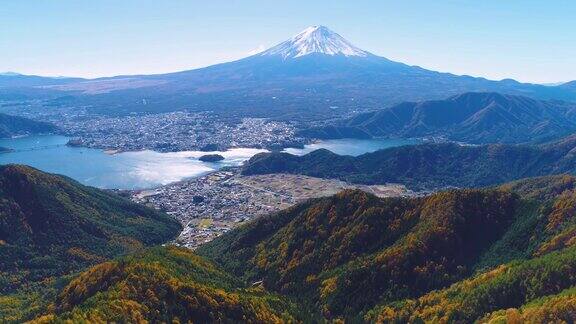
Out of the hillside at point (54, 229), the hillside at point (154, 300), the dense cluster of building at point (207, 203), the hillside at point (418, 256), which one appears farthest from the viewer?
the dense cluster of building at point (207, 203)

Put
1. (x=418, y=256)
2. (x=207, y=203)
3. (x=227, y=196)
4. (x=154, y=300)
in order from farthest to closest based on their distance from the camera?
(x=227, y=196), (x=207, y=203), (x=418, y=256), (x=154, y=300)

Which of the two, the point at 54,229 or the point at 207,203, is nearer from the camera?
the point at 54,229

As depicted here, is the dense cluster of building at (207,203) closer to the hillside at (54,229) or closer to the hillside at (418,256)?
the hillside at (54,229)

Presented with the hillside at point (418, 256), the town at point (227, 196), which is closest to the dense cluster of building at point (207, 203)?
the town at point (227, 196)

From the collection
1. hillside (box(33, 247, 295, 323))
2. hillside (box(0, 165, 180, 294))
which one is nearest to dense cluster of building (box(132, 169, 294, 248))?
hillside (box(0, 165, 180, 294))

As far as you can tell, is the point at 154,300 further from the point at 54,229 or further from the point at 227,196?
the point at 227,196

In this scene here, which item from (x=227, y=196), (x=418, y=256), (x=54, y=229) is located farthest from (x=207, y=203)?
(x=418, y=256)
